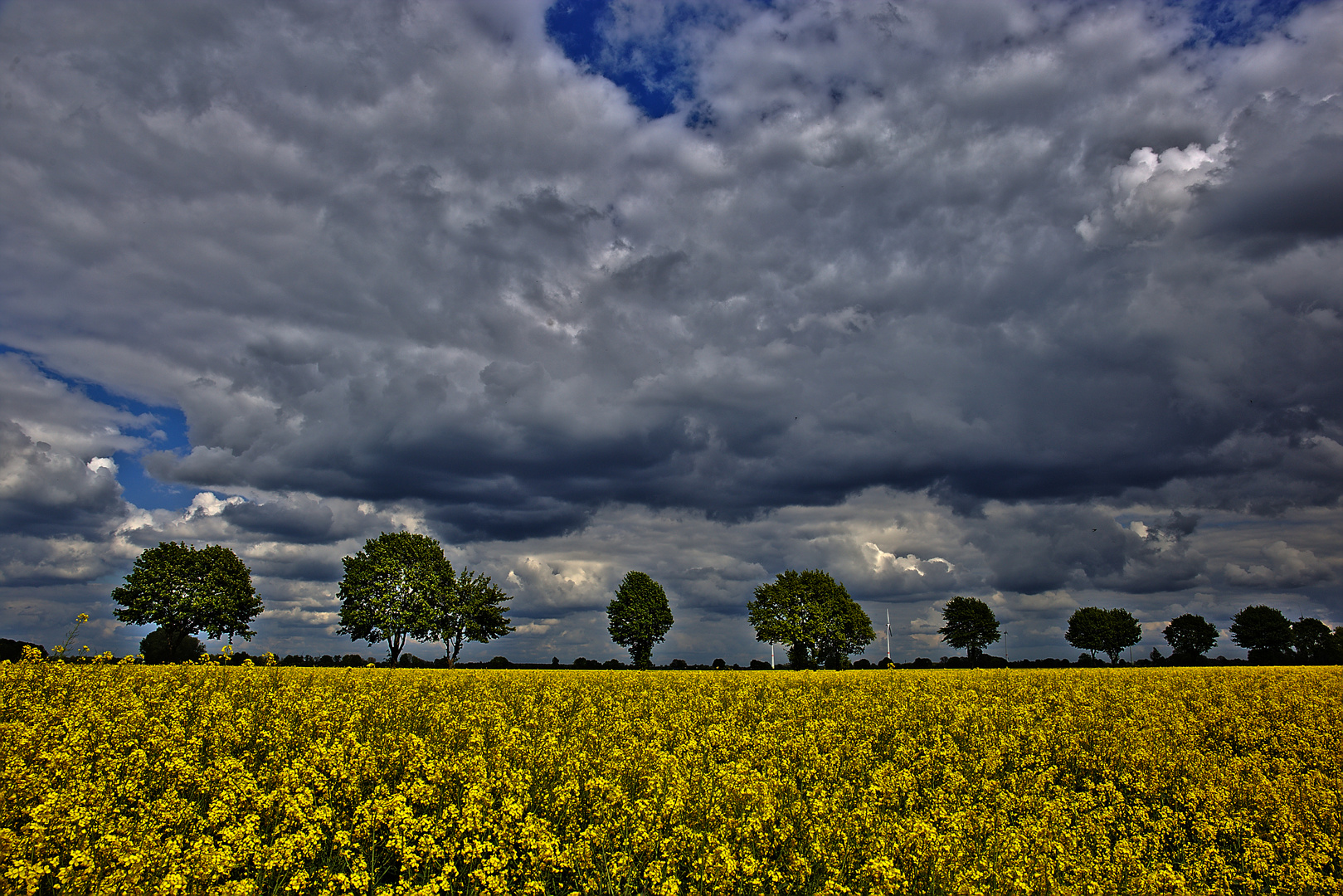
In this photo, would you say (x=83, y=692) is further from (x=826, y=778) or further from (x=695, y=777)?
(x=826, y=778)

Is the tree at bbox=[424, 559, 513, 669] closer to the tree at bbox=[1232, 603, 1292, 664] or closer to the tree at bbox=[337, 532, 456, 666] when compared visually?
the tree at bbox=[337, 532, 456, 666]

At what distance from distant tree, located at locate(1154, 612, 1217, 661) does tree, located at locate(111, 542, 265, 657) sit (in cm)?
13868

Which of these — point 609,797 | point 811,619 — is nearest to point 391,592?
point 811,619

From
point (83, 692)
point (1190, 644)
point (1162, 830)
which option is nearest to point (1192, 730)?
point (1162, 830)

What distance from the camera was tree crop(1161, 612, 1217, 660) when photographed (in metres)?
116

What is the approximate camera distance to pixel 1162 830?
34.5 feet

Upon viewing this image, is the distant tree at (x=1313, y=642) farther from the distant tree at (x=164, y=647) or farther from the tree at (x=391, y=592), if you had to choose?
the distant tree at (x=164, y=647)

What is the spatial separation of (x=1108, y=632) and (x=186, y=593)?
4955 inches

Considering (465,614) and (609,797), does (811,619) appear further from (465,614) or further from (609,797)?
(609,797)

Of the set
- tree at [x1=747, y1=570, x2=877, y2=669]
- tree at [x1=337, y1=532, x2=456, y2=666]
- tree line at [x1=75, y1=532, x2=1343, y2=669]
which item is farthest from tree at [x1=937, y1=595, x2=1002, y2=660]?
tree at [x1=337, y1=532, x2=456, y2=666]

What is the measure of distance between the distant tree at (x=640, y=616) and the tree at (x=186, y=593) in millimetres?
40351

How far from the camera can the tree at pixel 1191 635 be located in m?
116


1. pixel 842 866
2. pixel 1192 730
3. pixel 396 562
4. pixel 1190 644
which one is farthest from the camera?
pixel 1190 644

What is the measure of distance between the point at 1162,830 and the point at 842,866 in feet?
20.7
